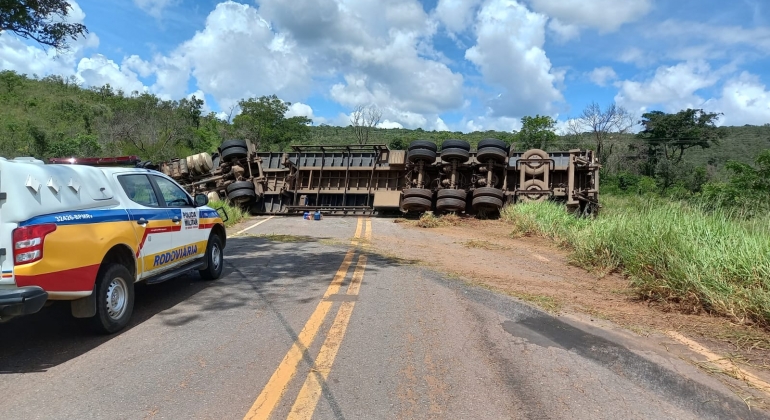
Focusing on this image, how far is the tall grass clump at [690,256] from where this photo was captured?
18.2ft

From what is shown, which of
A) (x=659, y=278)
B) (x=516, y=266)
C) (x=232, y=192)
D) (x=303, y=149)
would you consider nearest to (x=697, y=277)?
(x=659, y=278)

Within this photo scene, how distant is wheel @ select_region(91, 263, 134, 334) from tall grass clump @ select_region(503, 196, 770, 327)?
6.20 m

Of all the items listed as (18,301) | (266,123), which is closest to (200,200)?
(18,301)

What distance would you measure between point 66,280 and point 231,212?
1315 centimetres

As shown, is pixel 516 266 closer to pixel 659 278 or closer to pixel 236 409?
pixel 659 278

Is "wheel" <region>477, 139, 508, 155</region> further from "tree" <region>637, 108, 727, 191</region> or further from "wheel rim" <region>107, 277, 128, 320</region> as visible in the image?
"tree" <region>637, 108, 727, 191</region>

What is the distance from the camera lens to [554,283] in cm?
775

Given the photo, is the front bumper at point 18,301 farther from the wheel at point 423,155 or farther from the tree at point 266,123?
the tree at point 266,123

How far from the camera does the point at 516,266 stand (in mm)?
9203

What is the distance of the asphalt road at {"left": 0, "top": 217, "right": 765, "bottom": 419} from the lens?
12.0ft

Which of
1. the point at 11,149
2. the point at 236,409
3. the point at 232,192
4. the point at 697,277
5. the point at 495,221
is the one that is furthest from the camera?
the point at 11,149

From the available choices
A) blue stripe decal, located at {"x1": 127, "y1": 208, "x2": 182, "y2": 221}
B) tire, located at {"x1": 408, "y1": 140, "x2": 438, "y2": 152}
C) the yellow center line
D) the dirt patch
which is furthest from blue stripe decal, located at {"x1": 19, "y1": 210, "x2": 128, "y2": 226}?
tire, located at {"x1": 408, "y1": 140, "x2": 438, "y2": 152}

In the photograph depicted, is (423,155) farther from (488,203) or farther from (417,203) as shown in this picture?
(488,203)

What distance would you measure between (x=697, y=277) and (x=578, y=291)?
1.58 meters
